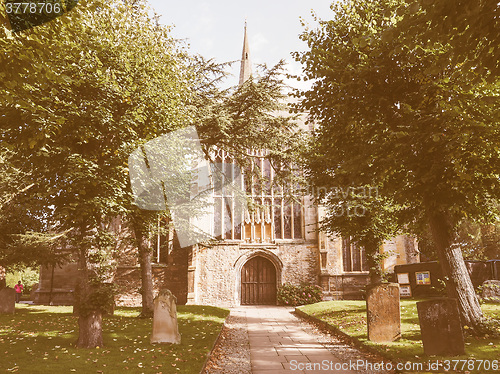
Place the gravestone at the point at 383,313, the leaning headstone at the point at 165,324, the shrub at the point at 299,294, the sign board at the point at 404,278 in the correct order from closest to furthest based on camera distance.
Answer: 1. the gravestone at the point at 383,313
2. the leaning headstone at the point at 165,324
3. the sign board at the point at 404,278
4. the shrub at the point at 299,294

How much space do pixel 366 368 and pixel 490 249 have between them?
98.8 feet

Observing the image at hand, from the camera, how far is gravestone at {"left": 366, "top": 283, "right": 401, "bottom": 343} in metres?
9.19

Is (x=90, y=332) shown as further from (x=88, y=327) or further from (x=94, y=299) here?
(x=94, y=299)

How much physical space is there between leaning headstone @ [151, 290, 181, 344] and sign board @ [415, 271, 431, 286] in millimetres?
16758

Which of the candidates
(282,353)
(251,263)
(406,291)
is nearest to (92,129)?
(282,353)

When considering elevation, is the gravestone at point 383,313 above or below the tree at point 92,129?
below

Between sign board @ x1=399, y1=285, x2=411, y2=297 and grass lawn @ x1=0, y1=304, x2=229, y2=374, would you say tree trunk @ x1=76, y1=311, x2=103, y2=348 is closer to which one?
grass lawn @ x1=0, y1=304, x2=229, y2=374

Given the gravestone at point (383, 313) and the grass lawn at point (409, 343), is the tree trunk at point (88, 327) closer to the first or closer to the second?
the grass lawn at point (409, 343)

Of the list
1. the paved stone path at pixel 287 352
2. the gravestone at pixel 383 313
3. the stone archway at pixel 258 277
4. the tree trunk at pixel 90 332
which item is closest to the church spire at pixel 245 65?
the stone archway at pixel 258 277

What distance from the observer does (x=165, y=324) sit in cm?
946

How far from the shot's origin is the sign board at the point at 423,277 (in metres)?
21.2

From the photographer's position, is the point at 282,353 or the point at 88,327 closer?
the point at 282,353

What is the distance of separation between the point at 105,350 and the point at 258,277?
56.9 feet

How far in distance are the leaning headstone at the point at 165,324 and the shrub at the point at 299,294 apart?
597 inches
